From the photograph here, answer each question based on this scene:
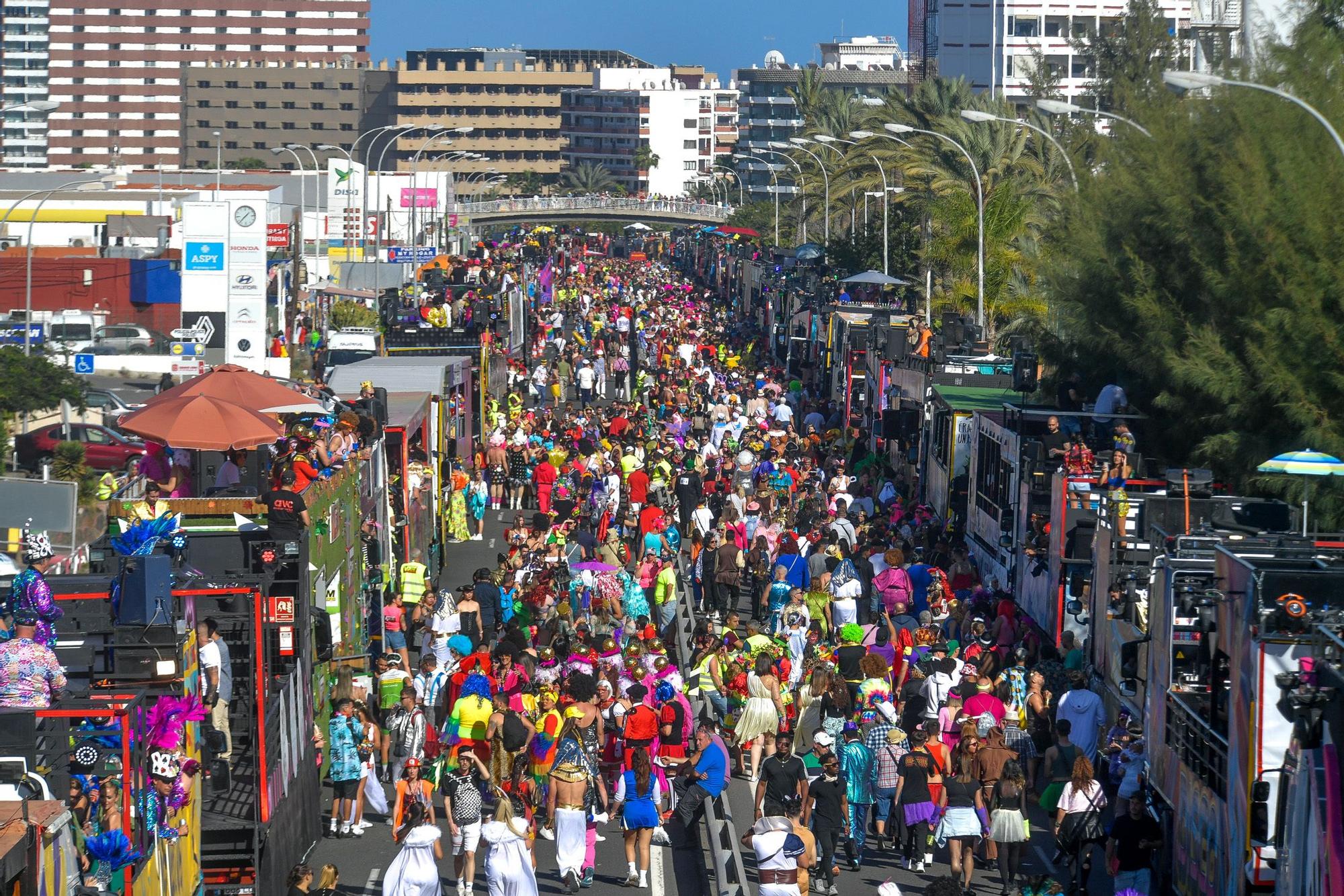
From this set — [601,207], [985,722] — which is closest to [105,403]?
[985,722]

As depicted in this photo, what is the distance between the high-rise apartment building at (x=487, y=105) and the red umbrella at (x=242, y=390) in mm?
169997

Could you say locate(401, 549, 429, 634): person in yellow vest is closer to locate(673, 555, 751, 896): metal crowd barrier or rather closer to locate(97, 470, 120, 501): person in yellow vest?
locate(97, 470, 120, 501): person in yellow vest

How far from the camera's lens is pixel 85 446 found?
35875 mm

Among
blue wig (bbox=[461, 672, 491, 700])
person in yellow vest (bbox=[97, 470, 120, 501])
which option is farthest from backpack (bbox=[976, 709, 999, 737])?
person in yellow vest (bbox=[97, 470, 120, 501])

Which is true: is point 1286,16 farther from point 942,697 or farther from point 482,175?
point 482,175

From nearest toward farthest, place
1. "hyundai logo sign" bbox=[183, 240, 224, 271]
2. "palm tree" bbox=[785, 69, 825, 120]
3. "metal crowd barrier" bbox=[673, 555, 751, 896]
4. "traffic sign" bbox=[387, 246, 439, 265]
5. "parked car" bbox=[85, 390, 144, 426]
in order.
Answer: "metal crowd barrier" bbox=[673, 555, 751, 896] → "hyundai logo sign" bbox=[183, 240, 224, 271] → "parked car" bbox=[85, 390, 144, 426] → "traffic sign" bbox=[387, 246, 439, 265] → "palm tree" bbox=[785, 69, 825, 120]

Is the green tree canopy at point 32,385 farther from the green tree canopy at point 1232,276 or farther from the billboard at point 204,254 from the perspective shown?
the green tree canopy at point 1232,276

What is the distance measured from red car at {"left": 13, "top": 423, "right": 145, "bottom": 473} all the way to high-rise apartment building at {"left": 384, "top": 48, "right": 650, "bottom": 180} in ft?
498

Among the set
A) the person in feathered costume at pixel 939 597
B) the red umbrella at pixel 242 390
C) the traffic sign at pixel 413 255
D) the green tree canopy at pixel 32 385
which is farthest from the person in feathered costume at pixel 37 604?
the traffic sign at pixel 413 255

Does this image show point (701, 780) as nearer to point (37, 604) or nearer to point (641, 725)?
point (641, 725)

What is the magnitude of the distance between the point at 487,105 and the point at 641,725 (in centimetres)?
18144

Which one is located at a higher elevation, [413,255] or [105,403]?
[413,255]

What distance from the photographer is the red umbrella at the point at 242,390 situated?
17875 millimetres

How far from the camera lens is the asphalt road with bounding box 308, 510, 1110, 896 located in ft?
45.4
